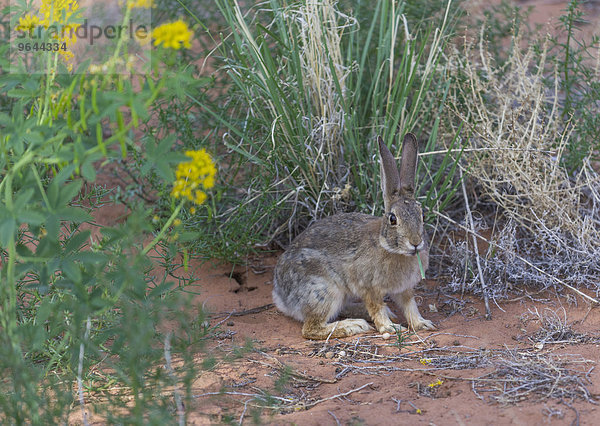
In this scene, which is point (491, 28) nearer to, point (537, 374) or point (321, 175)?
point (321, 175)

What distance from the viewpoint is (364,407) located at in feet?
11.6

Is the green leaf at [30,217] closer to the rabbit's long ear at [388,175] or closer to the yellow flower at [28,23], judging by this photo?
the yellow flower at [28,23]

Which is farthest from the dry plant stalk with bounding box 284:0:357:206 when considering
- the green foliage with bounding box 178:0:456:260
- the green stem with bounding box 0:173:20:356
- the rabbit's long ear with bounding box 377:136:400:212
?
the green stem with bounding box 0:173:20:356

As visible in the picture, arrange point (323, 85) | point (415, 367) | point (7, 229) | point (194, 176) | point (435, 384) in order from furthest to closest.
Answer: point (323, 85), point (415, 367), point (435, 384), point (194, 176), point (7, 229)

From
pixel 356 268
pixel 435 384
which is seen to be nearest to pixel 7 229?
pixel 435 384

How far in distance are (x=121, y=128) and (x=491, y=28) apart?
170 inches

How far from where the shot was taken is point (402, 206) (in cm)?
442

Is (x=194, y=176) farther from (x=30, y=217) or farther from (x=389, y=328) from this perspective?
(x=389, y=328)

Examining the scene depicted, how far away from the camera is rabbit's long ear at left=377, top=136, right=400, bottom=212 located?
4.48 meters

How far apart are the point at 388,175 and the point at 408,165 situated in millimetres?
166

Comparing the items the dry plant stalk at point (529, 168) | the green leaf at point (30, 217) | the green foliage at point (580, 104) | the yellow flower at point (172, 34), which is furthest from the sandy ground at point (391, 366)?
the yellow flower at point (172, 34)

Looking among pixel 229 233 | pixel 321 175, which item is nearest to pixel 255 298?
pixel 229 233

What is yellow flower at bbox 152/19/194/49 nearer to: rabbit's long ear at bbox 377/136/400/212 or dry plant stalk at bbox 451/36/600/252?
rabbit's long ear at bbox 377/136/400/212

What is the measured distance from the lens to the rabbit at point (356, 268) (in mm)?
4555
